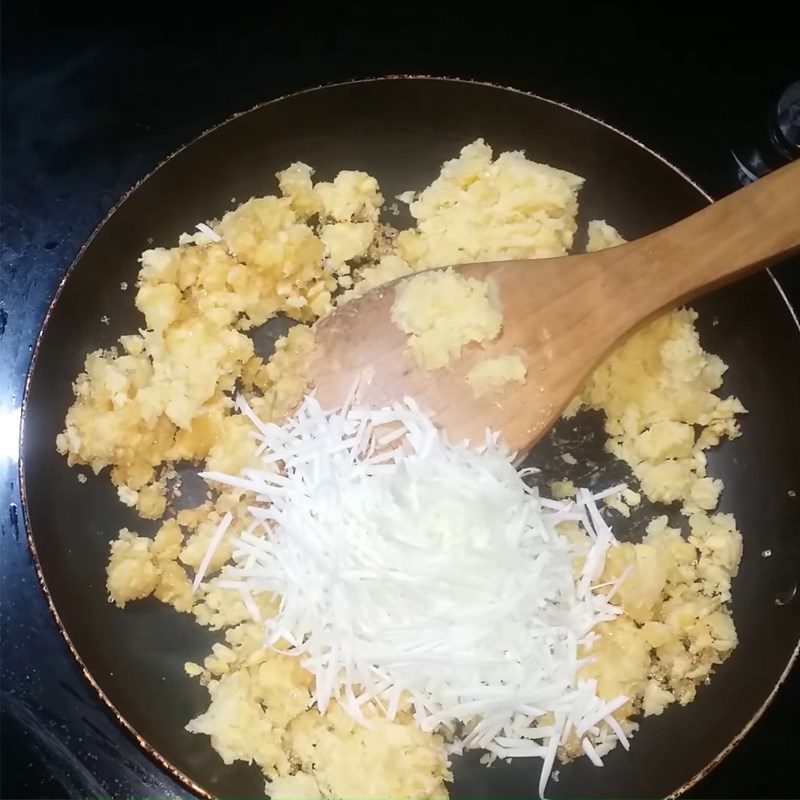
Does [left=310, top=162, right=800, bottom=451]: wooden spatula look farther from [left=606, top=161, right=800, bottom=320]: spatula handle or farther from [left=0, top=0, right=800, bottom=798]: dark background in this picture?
[left=0, top=0, right=800, bottom=798]: dark background

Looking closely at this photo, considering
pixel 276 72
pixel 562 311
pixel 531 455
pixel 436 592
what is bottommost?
pixel 436 592

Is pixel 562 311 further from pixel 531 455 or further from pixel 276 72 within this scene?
pixel 276 72

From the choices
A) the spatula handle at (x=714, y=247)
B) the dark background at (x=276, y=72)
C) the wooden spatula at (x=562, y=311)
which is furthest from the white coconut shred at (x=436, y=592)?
the dark background at (x=276, y=72)

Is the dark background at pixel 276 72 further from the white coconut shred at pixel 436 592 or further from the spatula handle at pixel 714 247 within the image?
the white coconut shred at pixel 436 592

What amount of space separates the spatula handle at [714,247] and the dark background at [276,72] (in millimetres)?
203

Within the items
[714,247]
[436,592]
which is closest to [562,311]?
[714,247]

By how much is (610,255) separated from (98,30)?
847mm

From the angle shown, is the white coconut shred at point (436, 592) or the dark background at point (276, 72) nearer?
the white coconut shred at point (436, 592)

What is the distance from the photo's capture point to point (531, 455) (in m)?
1.06

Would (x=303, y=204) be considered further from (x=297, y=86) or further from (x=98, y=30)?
(x=98, y=30)

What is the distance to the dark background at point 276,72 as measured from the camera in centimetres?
118

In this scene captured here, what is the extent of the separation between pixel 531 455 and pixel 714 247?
0.34 m

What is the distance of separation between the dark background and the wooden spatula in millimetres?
213

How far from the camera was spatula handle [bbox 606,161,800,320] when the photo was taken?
96cm
